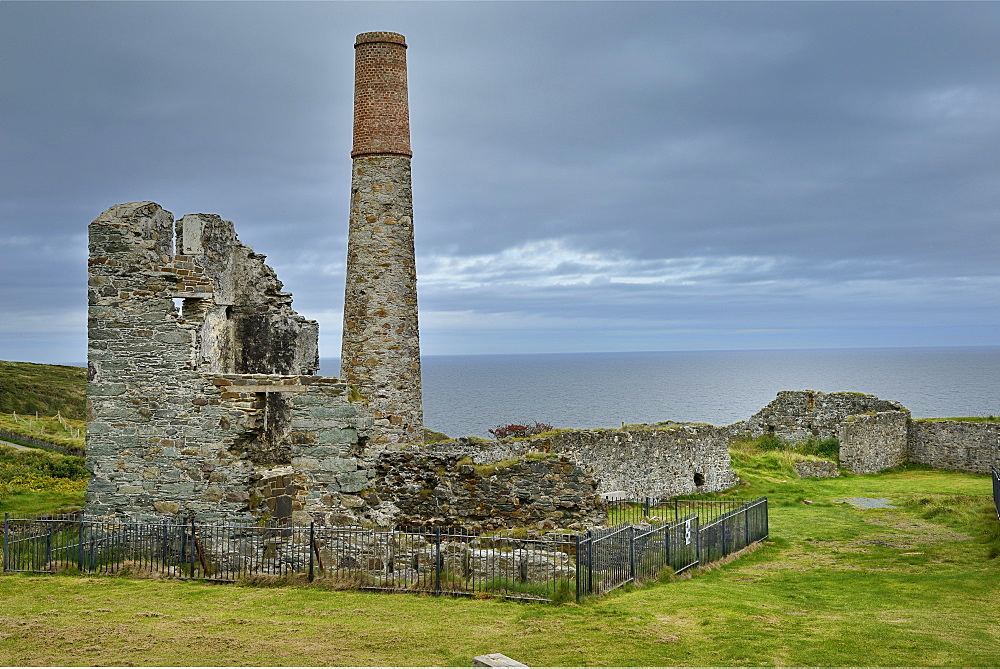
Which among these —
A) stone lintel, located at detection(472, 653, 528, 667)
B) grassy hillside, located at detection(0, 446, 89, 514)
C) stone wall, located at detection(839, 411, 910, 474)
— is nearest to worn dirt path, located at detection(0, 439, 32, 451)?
grassy hillside, located at detection(0, 446, 89, 514)

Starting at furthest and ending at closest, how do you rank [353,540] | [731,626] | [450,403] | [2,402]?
[450,403]
[2,402]
[353,540]
[731,626]

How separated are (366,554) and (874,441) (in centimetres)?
2856

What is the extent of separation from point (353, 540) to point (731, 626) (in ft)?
24.5

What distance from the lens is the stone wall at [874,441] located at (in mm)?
37031

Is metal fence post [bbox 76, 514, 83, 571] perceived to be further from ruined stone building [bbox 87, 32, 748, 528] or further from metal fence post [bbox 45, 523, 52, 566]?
ruined stone building [bbox 87, 32, 748, 528]

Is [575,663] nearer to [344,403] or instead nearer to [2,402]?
[344,403]

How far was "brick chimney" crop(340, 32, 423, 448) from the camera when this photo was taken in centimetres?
2209

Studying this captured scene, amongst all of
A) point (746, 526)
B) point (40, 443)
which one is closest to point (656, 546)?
point (746, 526)

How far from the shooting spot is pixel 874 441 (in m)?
38.1

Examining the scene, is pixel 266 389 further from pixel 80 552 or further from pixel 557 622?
pixel 557 622

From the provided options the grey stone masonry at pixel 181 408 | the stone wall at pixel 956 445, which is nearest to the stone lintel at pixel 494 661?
the grey stone masonry at pixel 181 408

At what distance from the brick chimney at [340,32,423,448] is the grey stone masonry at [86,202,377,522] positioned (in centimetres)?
393

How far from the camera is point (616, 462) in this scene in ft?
95.5

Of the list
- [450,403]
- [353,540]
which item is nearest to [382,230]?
[353,540]
